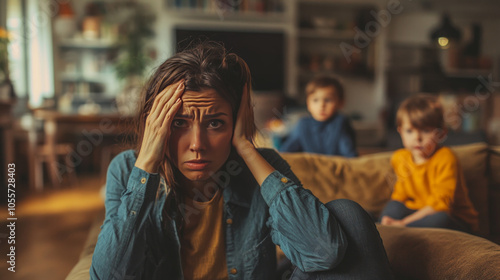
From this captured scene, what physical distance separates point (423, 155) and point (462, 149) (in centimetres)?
17

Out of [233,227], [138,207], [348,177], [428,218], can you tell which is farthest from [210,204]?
[428,218]

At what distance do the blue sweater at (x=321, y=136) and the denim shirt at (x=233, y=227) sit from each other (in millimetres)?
1397

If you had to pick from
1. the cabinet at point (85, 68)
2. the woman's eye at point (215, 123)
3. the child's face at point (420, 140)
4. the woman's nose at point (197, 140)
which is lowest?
the child's face at point (420, 140)

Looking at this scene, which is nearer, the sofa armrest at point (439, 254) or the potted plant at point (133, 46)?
the sofa armrest at point (439, 254)

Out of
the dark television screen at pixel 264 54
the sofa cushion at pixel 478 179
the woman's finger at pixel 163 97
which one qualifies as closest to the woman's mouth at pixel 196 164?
the woman's finger at pixel 163 97

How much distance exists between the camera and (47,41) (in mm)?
5344

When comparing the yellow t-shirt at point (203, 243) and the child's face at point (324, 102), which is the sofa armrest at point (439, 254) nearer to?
the yellow t-shirt at point (203, 243)

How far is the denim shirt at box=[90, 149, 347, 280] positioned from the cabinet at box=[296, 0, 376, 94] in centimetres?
573

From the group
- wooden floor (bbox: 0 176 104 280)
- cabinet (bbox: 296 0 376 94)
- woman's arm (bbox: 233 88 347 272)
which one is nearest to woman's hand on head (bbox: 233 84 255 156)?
woman's arm (bbox: 233 88 347 272)

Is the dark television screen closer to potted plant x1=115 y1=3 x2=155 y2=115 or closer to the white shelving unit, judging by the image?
potted plant x1=115 y1=3 x2=155 y2=115

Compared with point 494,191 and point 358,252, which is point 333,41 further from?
point 358,252

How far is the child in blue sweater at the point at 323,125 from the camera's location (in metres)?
2.43

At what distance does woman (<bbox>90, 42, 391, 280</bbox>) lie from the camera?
2.86 feet

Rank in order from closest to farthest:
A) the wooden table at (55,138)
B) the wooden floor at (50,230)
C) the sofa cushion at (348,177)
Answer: the sofa cushion at (348,177)
the wooden floor at (50,230)
the wooden table at (55,138)
